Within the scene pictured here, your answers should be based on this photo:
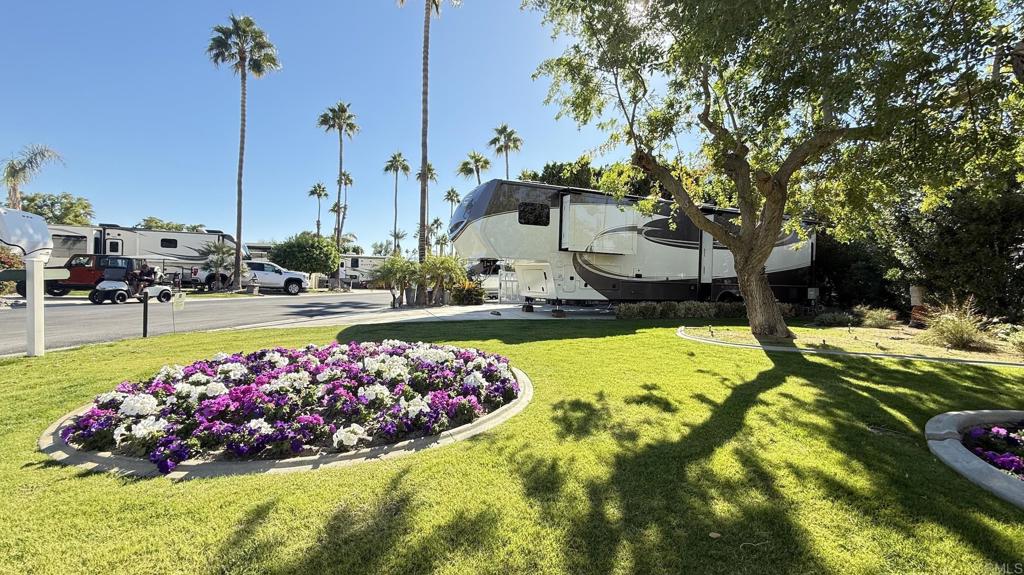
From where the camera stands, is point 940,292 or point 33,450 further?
point 940,292

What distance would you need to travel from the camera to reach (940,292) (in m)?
10.1

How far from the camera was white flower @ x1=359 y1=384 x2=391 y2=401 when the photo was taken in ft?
11.6

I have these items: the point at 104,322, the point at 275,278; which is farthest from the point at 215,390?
the point at 275,278

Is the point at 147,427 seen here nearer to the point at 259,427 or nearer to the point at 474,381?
the point at 259,427

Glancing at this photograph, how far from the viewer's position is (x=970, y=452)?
2.92 m

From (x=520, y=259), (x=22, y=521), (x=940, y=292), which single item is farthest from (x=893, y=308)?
(x=22, y=521)

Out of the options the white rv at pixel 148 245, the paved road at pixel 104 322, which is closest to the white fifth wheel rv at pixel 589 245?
the paved road at pixel 104 322

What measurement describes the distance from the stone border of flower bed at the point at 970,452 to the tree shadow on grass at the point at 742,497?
71 mm

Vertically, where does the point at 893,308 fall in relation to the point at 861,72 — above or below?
below

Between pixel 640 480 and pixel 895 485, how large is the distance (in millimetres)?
1636

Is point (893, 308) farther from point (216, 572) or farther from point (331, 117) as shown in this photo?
point (331, 117)

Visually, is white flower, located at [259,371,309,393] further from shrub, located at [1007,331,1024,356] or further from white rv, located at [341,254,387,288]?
white rv, located at [341,254,387,288]

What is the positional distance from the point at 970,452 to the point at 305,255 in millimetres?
36031

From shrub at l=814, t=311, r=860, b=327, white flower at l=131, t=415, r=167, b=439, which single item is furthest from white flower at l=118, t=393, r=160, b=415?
shrub at l=814, t=311, r=860, b=327
